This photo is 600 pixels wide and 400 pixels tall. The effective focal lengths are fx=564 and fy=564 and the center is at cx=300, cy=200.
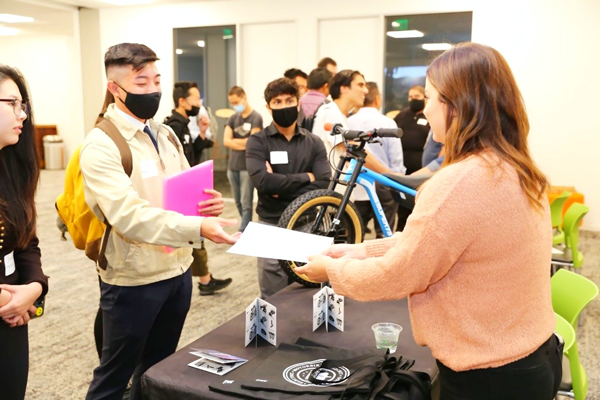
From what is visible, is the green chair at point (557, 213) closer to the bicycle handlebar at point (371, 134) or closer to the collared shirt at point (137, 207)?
the bicycle handlebar at point (371, 134)

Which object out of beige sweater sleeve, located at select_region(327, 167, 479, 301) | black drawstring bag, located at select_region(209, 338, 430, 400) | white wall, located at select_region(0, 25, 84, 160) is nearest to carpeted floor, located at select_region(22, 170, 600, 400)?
black drawstring bag, located at select_region(209, 338, 430, 400)

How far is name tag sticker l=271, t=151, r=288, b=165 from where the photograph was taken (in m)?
3.18

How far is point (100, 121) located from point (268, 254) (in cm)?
84

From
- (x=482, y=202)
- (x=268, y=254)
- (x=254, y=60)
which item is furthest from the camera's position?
(x=254, y=60)

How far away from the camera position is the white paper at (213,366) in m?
1.52

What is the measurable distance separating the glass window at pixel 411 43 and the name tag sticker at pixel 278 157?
487 centimetres

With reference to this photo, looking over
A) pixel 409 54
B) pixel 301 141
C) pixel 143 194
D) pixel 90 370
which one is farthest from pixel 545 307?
pixel 409 54

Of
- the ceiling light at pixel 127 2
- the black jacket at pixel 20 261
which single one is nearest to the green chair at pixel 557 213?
the black jacket at pixel 20 261

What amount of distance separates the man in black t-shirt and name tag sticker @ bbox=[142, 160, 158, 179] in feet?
3.80

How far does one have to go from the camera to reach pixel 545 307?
1322mm

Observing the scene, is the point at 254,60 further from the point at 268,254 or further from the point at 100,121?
the point at 268,254

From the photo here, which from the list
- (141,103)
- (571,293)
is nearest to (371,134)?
(571,293)

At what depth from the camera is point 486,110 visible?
1.23m

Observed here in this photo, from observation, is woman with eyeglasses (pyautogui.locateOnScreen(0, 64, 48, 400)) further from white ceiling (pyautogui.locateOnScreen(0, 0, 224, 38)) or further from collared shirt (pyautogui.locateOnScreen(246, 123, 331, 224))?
white ceiling (pyautogui.locateOnScreen(0, 0, 224, 38))
